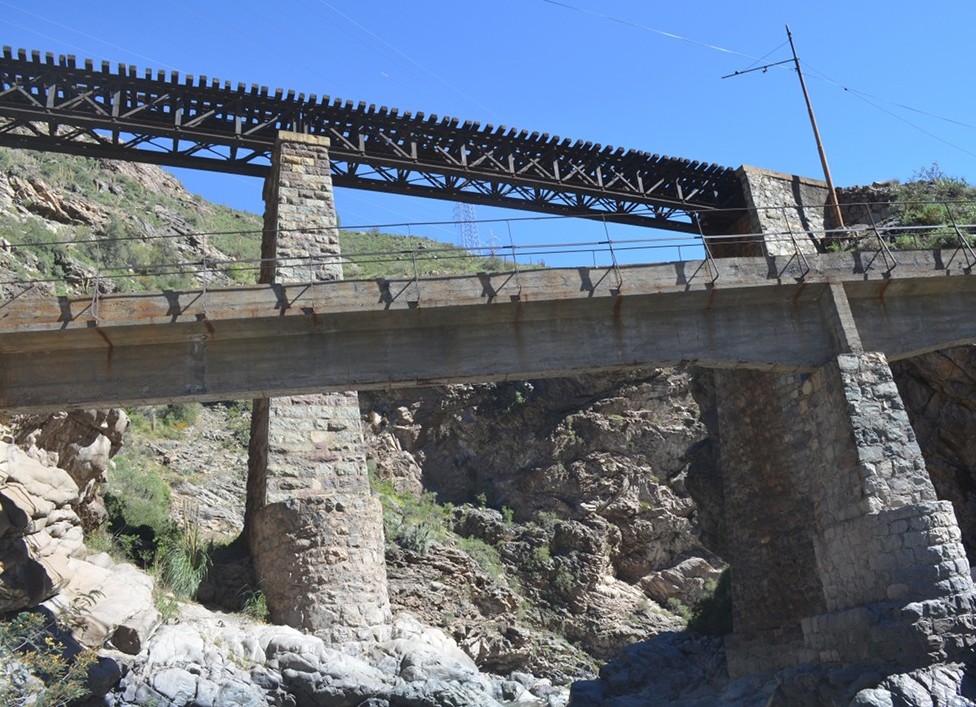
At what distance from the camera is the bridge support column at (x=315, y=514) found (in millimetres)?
13227

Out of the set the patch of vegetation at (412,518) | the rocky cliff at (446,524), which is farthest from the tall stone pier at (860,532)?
the patch of vegetation at (412,518)

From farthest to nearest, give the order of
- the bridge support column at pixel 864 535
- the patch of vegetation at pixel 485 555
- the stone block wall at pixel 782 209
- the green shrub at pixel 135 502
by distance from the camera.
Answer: the patch of vegetation at pixel 485 555 → the stone block wall at pixel 782 209 → the green shrub at pixel 135 502 → the bridge support column at pixel 864 535

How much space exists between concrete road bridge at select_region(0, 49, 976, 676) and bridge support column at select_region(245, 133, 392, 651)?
0.03m

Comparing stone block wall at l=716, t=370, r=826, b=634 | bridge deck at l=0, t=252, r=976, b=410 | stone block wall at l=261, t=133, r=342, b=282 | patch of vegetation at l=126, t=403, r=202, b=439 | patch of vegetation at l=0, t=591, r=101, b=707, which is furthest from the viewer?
patch of vegetation at l=126, t=403, r=202, b=439

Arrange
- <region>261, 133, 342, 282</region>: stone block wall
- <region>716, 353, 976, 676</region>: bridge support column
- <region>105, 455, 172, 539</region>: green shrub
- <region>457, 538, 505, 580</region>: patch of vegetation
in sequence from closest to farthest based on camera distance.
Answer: <region>716, 353, 976, 676</region>: bridge support column < <region>105, 455, 172, 539</region>: green shrub < <region>261, 133, 342, 282</region>: stone block wall < <region>457, 538, 505, 580</region>: patch of vegetation

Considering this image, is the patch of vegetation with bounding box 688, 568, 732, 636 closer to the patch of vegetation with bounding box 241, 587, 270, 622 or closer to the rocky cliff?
the rocky cliff

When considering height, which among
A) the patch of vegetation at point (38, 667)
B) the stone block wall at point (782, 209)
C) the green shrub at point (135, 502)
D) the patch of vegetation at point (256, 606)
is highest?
the stone block wall at point (782, 209)

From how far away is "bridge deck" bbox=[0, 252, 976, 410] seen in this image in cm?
1089

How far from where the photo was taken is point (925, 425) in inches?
670

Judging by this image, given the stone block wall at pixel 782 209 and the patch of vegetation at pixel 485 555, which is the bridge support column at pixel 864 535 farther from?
the patch of vegetation at pixel 485 555

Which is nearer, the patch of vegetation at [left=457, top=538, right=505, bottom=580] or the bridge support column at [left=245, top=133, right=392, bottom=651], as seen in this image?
the bridge support column at [left=245, top=133, right=392, bottom=651]

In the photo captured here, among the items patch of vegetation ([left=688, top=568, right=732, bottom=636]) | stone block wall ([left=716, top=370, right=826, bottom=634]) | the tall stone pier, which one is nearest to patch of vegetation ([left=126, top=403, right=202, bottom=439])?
patch of vegetation ([left=688, top=568, right=732, bottom=636])

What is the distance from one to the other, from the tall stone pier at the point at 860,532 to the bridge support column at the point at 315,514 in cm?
633

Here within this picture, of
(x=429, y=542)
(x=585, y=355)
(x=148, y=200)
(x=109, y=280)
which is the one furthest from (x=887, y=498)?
(x=148, y=200)
